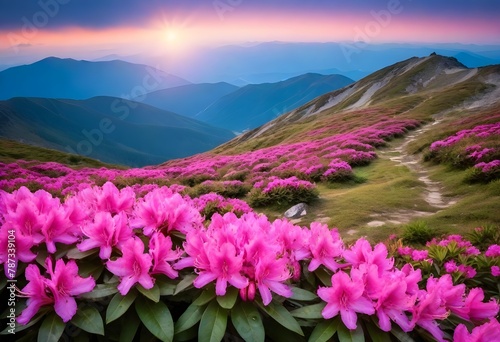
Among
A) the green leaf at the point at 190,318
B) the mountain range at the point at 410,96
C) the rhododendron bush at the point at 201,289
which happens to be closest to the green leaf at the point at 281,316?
the rhododendron bush at the point at 201,289

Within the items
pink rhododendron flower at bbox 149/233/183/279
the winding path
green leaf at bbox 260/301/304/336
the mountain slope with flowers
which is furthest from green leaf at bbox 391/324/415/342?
the winding path

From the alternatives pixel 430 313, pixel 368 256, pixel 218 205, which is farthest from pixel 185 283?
pixel 218 205

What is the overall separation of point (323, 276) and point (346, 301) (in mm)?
378

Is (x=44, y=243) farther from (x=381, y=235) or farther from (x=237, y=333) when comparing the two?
(x=381, y=235)

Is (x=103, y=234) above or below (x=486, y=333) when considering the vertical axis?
above

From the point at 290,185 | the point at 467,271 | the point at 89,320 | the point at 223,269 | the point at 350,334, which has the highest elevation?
the point at 223,269

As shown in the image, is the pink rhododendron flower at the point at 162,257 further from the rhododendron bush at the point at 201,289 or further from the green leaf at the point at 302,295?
the green leaf at the point at 302,295

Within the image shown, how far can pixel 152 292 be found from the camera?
6.02ft

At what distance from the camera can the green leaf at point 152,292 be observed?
1.77m

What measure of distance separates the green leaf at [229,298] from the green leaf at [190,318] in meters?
0.14

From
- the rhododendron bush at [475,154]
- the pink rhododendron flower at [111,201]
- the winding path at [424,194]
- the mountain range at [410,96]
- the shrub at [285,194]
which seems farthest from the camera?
the mountain range at [410,96]

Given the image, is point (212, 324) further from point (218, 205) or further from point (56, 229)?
point (218, 205)

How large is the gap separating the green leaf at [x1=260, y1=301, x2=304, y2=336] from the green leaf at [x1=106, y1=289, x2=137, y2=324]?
713 millimetres

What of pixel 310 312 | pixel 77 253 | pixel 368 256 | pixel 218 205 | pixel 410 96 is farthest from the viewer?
pixel 410 96
